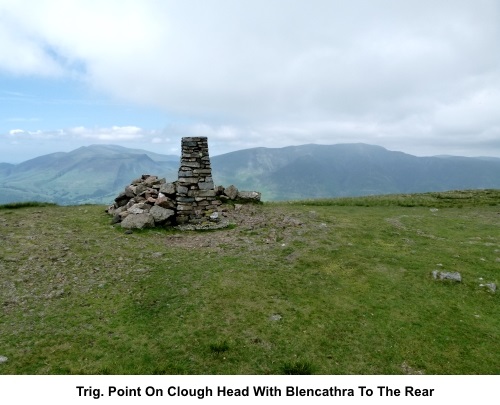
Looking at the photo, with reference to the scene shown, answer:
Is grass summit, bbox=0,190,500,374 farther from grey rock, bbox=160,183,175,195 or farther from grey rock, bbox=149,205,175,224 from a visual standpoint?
grey rock, bbox=160,183,175,195

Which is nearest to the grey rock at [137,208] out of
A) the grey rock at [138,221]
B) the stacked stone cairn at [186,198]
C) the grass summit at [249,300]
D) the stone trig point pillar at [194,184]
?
the stacked stone cairn at [186,198]

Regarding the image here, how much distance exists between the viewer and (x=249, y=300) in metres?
13.9

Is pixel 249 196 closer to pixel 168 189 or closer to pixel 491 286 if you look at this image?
pixel 168 189

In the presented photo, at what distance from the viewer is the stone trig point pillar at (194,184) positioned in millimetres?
25453

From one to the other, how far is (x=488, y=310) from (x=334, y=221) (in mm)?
13228

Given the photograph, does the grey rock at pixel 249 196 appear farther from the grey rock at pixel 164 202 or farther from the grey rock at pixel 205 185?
the grey rock at pixel 164 202

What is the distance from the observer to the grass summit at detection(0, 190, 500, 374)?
1038cm

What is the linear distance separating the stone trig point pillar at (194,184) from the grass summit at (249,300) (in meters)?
2.67

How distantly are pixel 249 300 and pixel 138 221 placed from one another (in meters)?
12.4

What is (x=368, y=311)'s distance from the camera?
13.2m

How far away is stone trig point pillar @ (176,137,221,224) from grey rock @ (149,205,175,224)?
88 cm

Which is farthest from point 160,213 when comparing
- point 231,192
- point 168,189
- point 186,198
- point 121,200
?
point 231,192

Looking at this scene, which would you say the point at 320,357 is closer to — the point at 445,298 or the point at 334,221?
the point at 445,298

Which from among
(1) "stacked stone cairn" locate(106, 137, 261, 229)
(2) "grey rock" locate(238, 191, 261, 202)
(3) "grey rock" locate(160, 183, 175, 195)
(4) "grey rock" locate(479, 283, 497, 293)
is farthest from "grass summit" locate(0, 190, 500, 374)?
(2) "grey rock" locate(238, 191, 261, 202)
